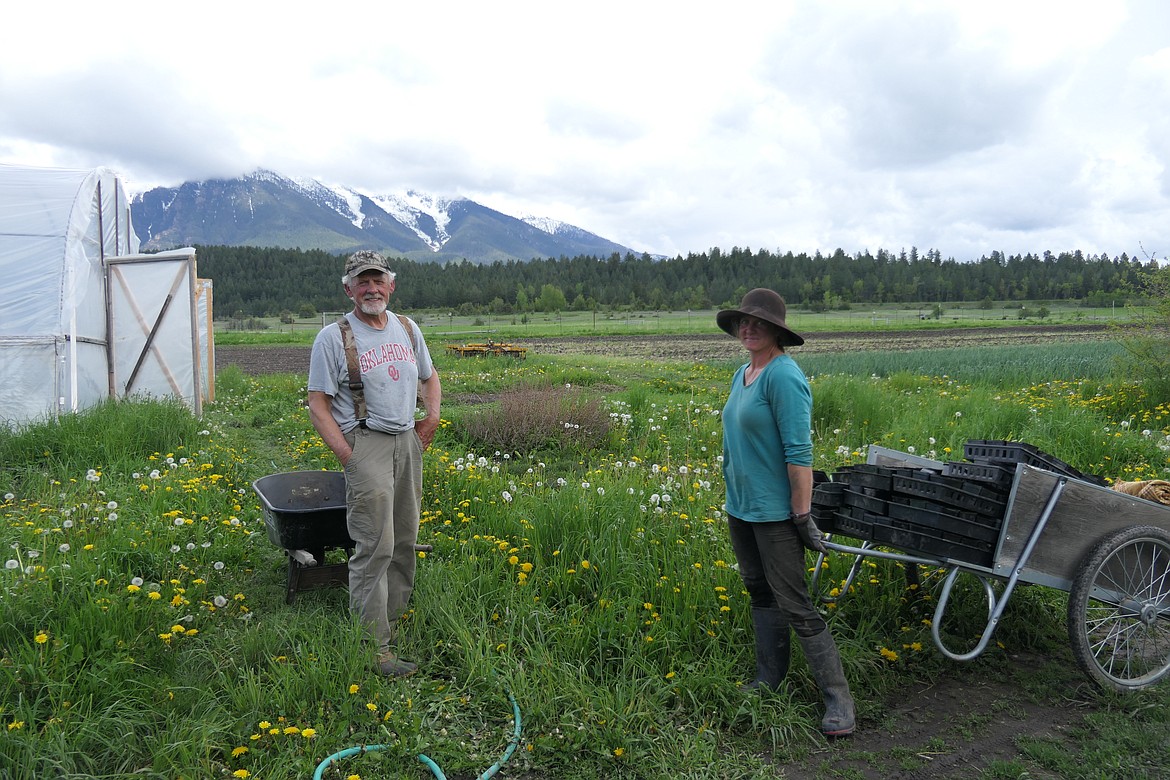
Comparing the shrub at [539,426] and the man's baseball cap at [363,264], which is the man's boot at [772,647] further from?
the shrub at [539,426]

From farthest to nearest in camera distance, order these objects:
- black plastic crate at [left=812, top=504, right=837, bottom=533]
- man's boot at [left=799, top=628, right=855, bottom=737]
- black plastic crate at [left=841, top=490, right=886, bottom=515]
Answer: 1. black plastic crate at [left=812, top=504, right=837, bottom=533]
2. black plastic crate at [left=841, top=490, right=886, bottom=515]
3. man's boot at [left=799, top=628, right=855, bottom=737]

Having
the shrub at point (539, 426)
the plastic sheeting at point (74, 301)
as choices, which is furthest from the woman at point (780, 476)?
the plastic sheeting at point (74, 301)

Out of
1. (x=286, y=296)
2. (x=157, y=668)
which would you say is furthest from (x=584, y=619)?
(x=286, y=296)

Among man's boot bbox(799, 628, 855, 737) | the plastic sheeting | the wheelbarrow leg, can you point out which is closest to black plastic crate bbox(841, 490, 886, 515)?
man's boot bbox(799, 628, 855, 737)

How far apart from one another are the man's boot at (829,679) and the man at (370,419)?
201cm

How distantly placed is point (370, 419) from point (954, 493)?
9.81 feet

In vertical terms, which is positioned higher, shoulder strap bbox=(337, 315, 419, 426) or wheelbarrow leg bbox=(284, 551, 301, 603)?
shoulder strap bbox=(337, 315, 419, 426)

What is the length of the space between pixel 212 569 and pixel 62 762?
203 centimetres

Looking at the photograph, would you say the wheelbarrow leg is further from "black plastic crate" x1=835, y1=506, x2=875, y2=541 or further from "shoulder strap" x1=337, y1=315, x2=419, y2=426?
"black plastic crate" x1=835, y1=506, x2=875, y2=541

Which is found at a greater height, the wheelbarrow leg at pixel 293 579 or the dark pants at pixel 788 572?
the dark pants at pixel 788 572

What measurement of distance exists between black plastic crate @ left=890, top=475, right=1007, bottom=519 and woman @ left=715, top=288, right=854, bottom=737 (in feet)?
1.81

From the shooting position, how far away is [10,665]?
3369mm

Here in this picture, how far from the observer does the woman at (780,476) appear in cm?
338

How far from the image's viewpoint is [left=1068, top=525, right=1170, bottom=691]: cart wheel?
370cm
